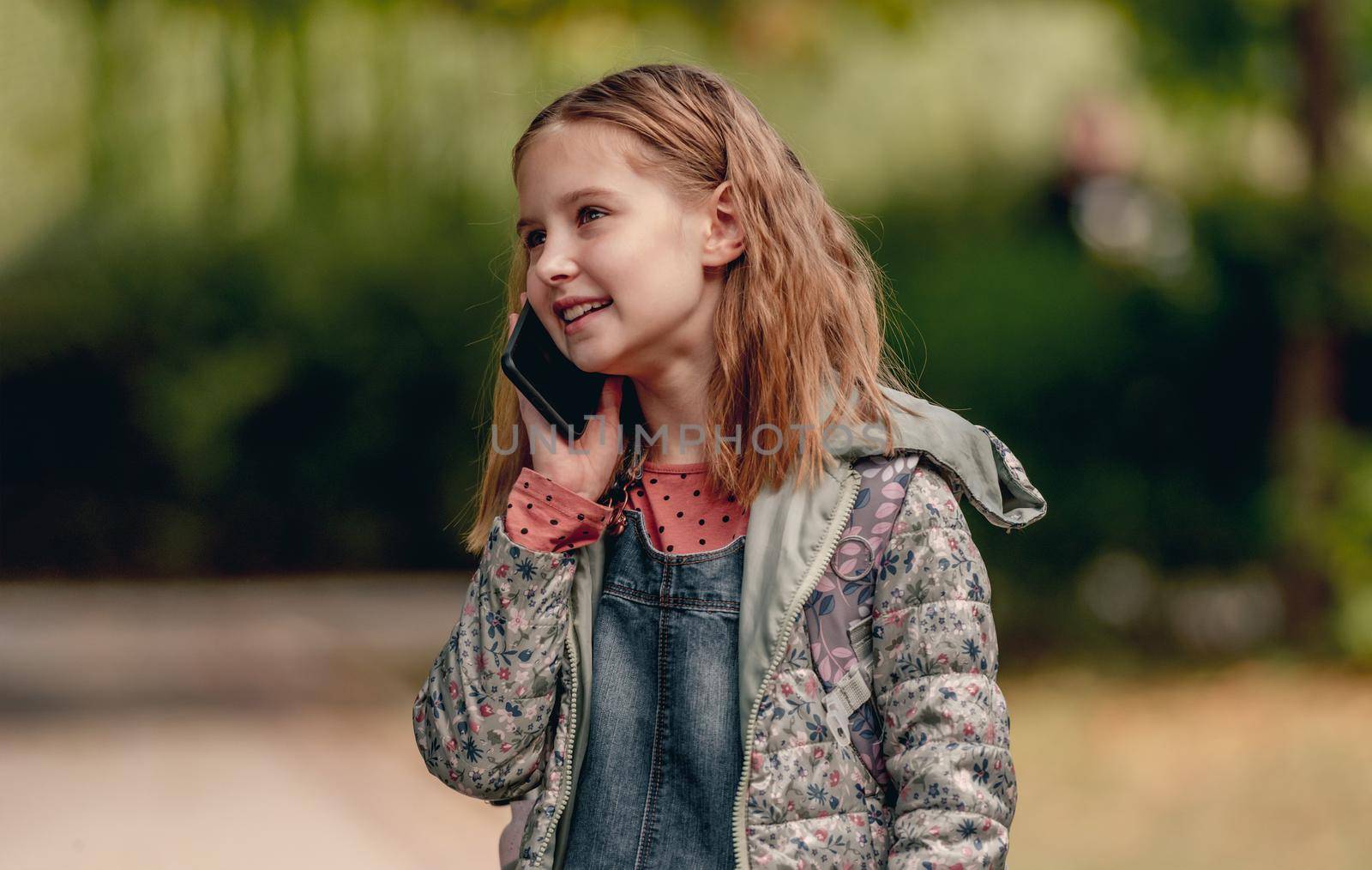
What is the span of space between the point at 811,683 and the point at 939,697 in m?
0.16

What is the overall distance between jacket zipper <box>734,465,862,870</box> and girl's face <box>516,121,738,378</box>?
0.34 meters

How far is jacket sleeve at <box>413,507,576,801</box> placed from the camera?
1.76 m

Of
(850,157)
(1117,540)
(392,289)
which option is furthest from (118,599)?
(1117,540)

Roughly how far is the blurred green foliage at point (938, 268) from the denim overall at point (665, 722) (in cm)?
458

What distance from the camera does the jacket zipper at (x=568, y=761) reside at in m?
1.74

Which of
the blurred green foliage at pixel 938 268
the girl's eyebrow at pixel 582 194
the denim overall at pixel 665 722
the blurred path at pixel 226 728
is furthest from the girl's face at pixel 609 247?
the blurred green foliage at pixel 938 268

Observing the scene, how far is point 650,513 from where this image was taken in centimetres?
188

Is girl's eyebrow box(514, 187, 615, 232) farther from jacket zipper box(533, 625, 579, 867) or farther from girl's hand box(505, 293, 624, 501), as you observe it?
jacket zipper box(533, 625, 579, 867)

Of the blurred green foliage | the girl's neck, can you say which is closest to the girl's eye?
the girl's neck

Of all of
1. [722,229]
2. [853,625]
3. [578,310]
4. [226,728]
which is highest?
[722,229]

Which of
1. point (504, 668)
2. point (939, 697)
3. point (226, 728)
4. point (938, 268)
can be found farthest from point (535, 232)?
point (938, 268)

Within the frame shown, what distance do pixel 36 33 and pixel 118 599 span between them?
3409 millimetres

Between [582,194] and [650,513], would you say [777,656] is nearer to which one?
[650,513]

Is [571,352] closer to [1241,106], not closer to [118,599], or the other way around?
[1241,106]
